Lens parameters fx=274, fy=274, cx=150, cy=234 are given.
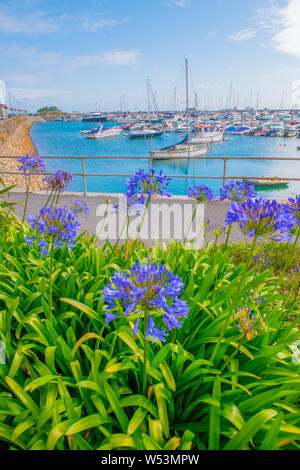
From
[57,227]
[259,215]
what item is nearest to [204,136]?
[57,227]

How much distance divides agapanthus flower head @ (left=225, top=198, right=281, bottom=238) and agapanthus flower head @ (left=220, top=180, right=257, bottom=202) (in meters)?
0.56

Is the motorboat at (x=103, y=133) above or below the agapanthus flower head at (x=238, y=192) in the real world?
above

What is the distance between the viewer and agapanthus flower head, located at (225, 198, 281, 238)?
1.12m

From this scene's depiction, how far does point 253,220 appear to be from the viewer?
3.82 feet

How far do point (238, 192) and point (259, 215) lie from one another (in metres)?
0.73

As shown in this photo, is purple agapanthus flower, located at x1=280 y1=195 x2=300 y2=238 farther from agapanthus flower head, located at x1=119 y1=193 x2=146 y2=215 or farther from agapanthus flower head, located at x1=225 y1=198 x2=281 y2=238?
agapanthus flower head, located at x1=119 y1=193 x2=146 y2=215

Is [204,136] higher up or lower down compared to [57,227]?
higher up

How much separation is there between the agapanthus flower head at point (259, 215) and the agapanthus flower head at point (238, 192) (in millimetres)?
559

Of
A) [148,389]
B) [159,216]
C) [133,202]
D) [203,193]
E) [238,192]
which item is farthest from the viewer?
[159,216]

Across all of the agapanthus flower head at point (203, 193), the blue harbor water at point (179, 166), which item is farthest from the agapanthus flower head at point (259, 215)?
the blue harbor water at point (179, 166)

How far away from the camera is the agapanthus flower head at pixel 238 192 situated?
176 centimetres

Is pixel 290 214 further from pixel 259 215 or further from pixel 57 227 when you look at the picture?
pixel 57 227

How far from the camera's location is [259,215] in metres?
1.13

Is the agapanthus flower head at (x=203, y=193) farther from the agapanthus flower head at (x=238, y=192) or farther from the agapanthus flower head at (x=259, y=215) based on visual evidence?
the agapanthus flower head at (x=259, y=215)
